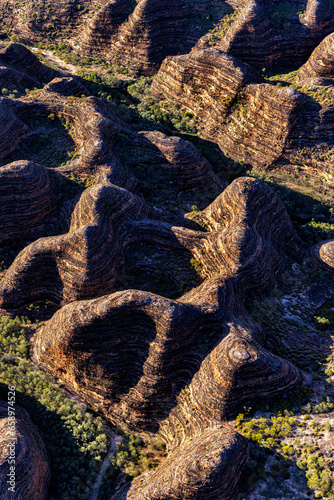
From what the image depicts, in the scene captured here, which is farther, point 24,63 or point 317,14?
point 317,14

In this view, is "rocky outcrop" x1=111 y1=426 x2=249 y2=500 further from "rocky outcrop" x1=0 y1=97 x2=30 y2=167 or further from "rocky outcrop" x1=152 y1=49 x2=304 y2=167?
"rocky outcrop" x1=152 y1=49 x2=304 y2=167

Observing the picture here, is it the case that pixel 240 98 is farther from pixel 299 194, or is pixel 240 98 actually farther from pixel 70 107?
pixel 70 107

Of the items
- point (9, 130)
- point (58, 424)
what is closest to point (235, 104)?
point (9, 130)

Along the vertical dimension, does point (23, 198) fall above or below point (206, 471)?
above

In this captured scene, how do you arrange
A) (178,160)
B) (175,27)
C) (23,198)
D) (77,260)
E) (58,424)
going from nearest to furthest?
(58,424) < (77,260) < (23,198) < (178,160) < (175,27)

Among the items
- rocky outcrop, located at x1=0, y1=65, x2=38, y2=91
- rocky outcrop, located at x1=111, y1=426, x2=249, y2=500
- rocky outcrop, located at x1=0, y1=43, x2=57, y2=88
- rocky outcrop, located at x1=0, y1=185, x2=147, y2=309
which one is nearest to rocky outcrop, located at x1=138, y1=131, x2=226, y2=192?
rocky outcrop, located at x1=0, y1=185, x2=147, y2=309

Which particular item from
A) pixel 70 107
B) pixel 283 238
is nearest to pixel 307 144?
pixel 283 238

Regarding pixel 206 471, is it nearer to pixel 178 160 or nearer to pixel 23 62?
pixel 178 160
